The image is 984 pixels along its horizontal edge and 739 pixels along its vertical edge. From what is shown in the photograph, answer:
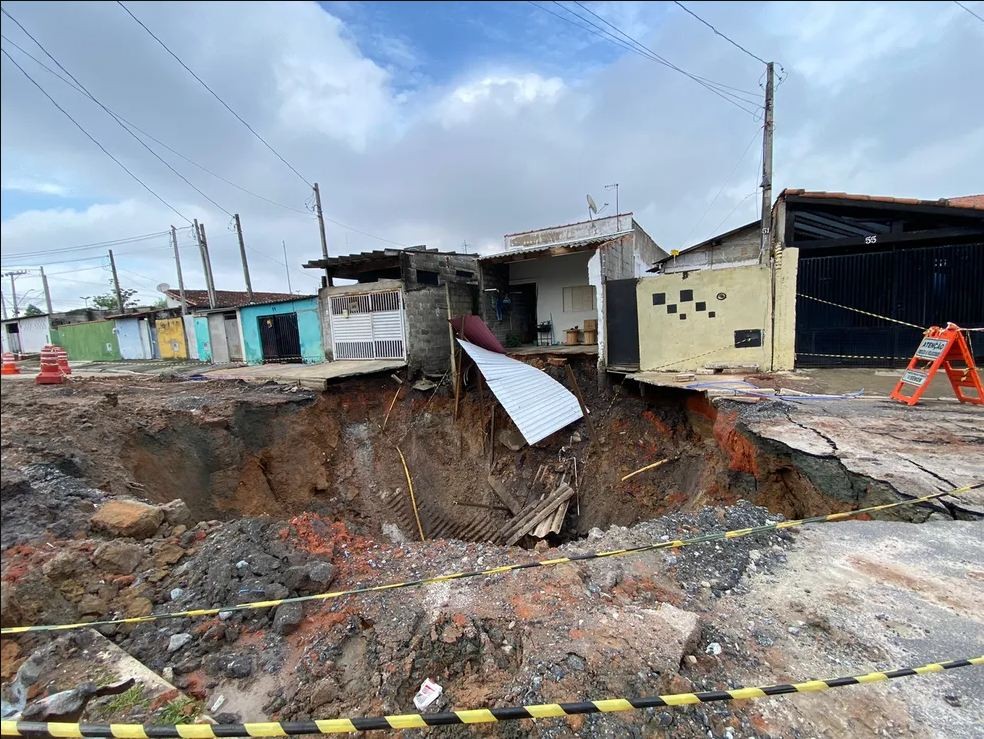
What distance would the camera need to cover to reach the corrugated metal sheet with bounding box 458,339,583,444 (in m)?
7.37

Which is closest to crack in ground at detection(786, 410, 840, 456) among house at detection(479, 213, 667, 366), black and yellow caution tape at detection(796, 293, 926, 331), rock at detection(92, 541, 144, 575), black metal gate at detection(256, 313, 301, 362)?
black and yellow caution tape at detection(796, 293, 926, 331)

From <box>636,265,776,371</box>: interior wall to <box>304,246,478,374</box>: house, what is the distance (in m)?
5.32

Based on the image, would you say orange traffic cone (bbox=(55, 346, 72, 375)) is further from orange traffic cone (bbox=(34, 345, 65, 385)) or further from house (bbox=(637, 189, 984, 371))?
house (bbox=(637, 189, 984, 371))

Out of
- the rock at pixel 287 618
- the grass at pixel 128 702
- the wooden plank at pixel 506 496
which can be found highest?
the grass at pixel 128 702

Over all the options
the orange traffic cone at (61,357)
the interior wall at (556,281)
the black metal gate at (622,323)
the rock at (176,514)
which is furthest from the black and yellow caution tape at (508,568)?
the interior wall at (556,281)

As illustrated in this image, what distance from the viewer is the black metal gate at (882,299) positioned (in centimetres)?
713

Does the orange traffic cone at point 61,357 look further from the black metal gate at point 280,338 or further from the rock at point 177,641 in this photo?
the black metal gate at point 280,338

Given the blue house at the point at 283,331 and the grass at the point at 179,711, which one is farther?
the blue house at the point at 283,331

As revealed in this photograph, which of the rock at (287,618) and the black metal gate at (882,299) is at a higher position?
the black metal gate at (882,299)

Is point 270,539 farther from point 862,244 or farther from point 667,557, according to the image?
point 862,244

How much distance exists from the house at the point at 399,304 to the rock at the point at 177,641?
8575 millimetres

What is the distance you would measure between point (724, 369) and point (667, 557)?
5.89m

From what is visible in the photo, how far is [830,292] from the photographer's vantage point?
7863 mm

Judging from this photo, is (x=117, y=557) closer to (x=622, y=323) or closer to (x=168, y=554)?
(x=168, y=554)
